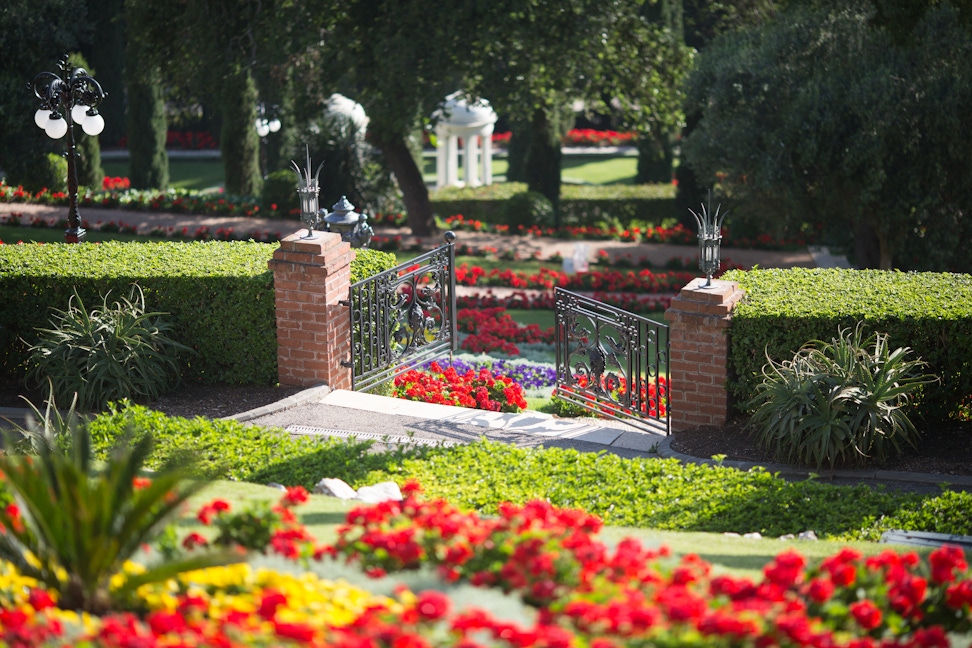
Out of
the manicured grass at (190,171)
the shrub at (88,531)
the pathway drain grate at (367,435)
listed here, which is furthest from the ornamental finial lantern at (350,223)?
the manicured grass at (190,171)

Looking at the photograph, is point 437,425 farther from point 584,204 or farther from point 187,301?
point 584,204

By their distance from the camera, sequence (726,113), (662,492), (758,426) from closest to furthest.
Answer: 1. (662,492)
2. (758,426)
3. (726,113)

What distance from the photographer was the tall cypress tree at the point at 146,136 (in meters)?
24.0

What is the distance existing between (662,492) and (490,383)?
371cm

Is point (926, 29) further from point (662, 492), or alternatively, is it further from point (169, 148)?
point (169, 148)

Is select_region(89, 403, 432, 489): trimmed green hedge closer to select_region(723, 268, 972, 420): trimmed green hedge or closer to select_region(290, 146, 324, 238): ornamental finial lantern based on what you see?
select_region(290, 146, 324, 238): ornamental finial lantern

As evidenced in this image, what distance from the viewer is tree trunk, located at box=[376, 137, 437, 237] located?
2027cm

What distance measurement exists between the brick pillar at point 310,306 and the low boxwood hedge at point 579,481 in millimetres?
1731

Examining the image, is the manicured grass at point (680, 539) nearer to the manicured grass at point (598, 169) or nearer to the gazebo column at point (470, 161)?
the gazebo column at point (470, 161)

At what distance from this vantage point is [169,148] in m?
36.6

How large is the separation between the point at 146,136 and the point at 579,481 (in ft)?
65.0

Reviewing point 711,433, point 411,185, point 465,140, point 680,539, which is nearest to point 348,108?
point 465,140

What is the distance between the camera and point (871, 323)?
802 centimetres

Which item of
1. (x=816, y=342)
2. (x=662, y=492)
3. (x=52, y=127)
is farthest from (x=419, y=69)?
(x=662, y=492)
